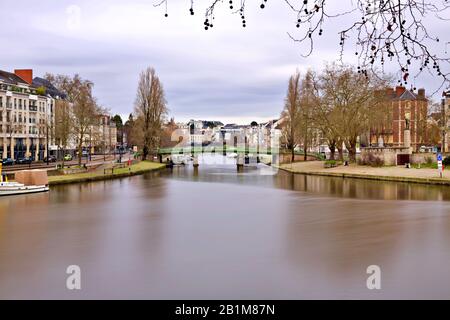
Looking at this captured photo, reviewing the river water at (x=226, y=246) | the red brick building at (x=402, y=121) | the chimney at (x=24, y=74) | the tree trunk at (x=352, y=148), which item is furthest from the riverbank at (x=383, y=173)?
the chimney at (x=24, y=74)

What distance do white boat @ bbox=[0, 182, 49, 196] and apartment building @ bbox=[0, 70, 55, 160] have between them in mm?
21980

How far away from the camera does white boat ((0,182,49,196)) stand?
90.5ft

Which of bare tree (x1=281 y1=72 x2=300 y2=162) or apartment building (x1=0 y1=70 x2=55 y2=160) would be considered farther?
bare tree (x1=281 y1=72 x2=300 y2=162)

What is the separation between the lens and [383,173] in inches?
1539

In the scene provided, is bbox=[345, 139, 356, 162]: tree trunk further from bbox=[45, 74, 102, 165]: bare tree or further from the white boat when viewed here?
the white boat

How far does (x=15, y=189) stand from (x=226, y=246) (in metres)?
19.2

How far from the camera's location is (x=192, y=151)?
205 feet

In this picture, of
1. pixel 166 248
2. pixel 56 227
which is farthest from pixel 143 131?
pixel 166 248
